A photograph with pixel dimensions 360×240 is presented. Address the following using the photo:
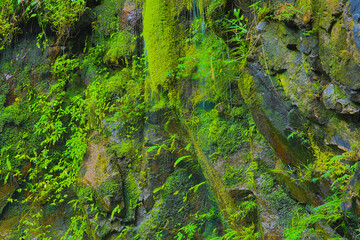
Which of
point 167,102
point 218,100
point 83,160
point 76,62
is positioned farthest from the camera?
point 76,62

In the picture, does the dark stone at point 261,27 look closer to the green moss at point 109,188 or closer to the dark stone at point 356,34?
the dark stone at point 356,34

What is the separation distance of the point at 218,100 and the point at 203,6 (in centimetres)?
133

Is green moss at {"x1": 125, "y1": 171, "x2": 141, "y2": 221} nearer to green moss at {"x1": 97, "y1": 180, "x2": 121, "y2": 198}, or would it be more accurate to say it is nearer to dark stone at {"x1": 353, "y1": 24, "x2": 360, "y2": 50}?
green moss at {"x1": 97, "y1": 180, "x2": 121, "y2": 198}

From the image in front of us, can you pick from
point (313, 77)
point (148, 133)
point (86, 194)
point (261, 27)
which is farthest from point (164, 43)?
point (86, 194)

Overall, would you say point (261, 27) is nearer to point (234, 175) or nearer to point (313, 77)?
point (313, 77)

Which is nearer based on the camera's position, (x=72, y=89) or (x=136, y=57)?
(x=136, y=57)

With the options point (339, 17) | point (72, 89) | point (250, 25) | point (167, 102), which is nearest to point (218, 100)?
point (167, 102)

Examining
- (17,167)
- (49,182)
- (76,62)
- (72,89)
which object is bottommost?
(49,182)

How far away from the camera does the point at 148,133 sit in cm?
506

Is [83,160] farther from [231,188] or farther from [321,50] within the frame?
[321,50]

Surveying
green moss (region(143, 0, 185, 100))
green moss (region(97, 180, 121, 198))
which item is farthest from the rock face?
green moss (region(97, 180, 121, 198))

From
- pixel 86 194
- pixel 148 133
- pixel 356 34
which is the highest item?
pixel 356 34

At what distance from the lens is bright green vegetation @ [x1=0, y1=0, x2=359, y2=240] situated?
3438 mm

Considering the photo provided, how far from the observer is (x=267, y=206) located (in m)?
3.59
